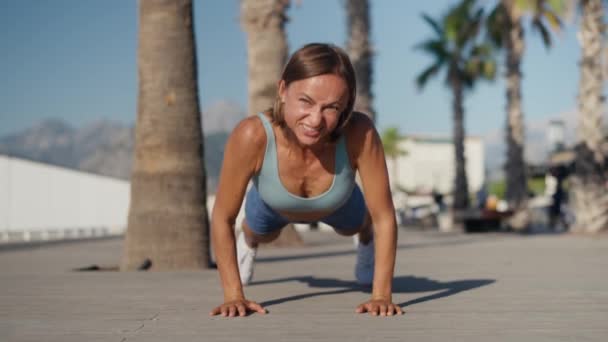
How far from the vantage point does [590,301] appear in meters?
4.37

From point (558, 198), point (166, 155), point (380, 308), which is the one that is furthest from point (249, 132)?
point (558, 198)

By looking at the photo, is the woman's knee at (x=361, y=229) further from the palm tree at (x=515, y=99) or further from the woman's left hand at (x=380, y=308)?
the palm tree at (x=515, y=99)

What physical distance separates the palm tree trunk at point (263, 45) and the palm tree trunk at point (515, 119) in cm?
1155

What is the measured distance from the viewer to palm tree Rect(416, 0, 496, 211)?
88.7 feet

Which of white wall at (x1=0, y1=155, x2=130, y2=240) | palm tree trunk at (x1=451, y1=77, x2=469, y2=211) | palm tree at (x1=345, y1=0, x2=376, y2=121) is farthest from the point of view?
white wall at (x1=0, y1=155, x2=130, y2=240)

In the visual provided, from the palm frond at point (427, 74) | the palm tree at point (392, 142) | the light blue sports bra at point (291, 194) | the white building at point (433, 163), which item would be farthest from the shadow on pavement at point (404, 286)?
the white building at point (433, 163)

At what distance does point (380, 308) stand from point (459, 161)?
26.0 metres

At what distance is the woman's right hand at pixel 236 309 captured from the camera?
12.5 feet

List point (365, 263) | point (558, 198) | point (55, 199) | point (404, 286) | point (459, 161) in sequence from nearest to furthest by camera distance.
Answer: point (365, 263) < point (404, 286) < point (558, 198) < point (459, 161) < point (55, 199)

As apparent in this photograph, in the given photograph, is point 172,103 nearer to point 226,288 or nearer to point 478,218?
point 226,288

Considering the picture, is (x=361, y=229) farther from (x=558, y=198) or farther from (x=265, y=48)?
(x=558, y=198)

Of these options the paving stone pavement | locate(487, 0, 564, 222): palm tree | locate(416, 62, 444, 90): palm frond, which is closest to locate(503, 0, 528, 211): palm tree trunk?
locate(487, 0, 564, 222): palm tree

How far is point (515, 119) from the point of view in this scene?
22.7 meters

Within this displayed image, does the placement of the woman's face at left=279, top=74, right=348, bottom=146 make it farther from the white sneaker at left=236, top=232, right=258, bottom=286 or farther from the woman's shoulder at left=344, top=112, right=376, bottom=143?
the white sneaker at left=236, top=232, right=258, bottom=286
